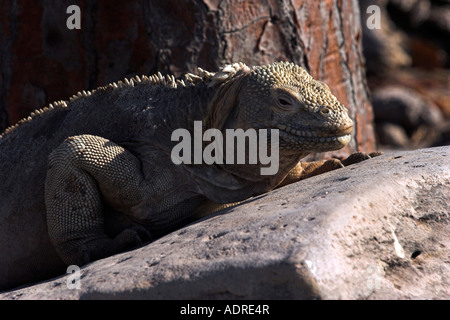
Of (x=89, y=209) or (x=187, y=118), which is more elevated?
(x=187, y=118)

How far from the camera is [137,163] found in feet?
19.8

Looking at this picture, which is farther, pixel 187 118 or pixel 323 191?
pixel 187 118

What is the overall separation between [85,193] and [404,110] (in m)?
15.1

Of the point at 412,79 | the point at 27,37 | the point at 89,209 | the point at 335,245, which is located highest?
the point at 27,37

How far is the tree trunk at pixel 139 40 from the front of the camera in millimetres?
8078

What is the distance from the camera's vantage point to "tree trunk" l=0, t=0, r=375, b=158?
808cm

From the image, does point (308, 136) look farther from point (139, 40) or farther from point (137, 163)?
point (139, 40)

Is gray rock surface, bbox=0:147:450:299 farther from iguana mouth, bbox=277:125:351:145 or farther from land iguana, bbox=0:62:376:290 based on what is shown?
land iguana, bbox=0:62:376:290

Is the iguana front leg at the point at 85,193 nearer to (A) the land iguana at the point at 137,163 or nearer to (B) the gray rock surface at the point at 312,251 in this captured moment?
(A) the land iguana at the point at 137,163

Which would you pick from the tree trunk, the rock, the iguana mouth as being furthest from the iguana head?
the rock

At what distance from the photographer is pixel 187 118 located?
610 centimetres
